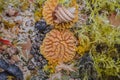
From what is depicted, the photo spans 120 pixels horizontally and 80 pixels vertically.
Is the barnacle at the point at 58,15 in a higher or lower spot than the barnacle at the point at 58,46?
higher

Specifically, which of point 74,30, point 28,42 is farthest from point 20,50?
point 74,30

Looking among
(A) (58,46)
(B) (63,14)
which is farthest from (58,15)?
(A) (58,46)

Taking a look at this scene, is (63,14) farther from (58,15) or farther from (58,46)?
(58,46)

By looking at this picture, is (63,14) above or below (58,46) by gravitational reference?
above

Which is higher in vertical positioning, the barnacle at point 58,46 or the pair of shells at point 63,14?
the pair of shells at point 63,14
